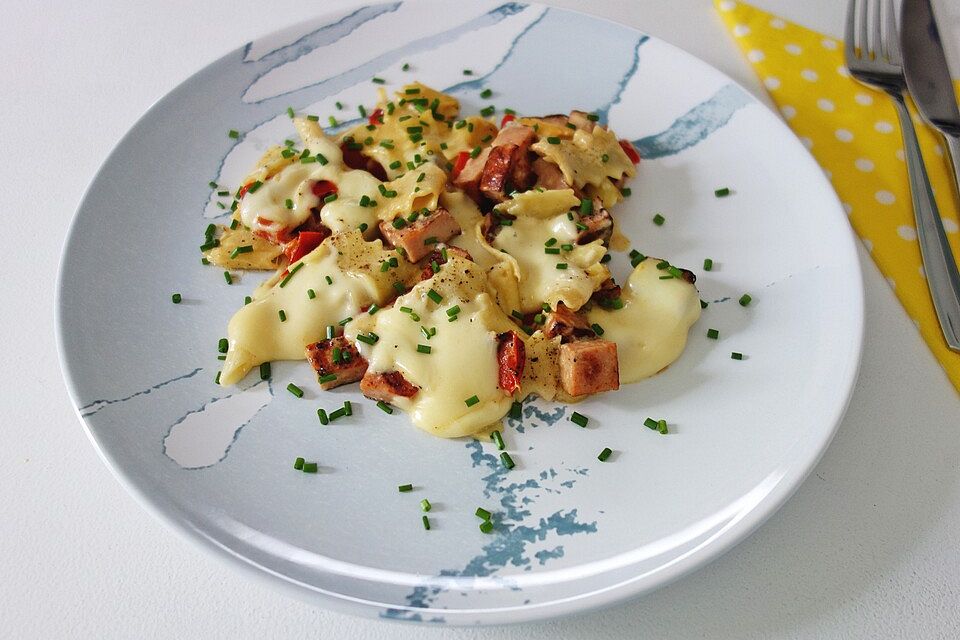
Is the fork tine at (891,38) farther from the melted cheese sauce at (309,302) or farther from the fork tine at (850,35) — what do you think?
the melted cheese sauce at (309,302)

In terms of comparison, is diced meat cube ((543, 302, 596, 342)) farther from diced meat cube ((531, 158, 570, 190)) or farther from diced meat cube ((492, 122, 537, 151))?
diced meat cube ((492, 122, 537, 151))

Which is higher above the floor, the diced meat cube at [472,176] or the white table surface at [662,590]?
the diced meat cube at [472,176]

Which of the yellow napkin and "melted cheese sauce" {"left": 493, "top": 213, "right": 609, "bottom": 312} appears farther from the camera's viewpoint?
the yellow napkin

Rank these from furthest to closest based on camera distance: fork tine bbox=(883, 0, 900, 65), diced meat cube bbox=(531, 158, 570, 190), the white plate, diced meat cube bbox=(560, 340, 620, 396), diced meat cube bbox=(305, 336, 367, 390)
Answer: fork tine bbox=(883, 0, 900, 65) → diced meat cube bbox=(531, 158, 570, 190) → diced meat cube bbox=(305, 336, 367, 390) → diced meat cube bbox=(560, 340, 620, 396) → the white plate

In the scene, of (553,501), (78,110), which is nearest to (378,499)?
(553,501)

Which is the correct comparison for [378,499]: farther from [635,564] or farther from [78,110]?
[78,110]

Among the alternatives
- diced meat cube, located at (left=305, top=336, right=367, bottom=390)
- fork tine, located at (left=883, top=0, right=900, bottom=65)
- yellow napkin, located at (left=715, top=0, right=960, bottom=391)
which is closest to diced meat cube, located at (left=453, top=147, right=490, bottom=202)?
diced meat cube, located at (left=305, top=336, right=367, bottom=390)

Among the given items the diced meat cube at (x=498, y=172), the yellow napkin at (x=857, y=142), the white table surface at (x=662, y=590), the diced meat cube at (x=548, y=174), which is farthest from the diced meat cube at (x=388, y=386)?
the yellow napkin at (x=857, y=142)
